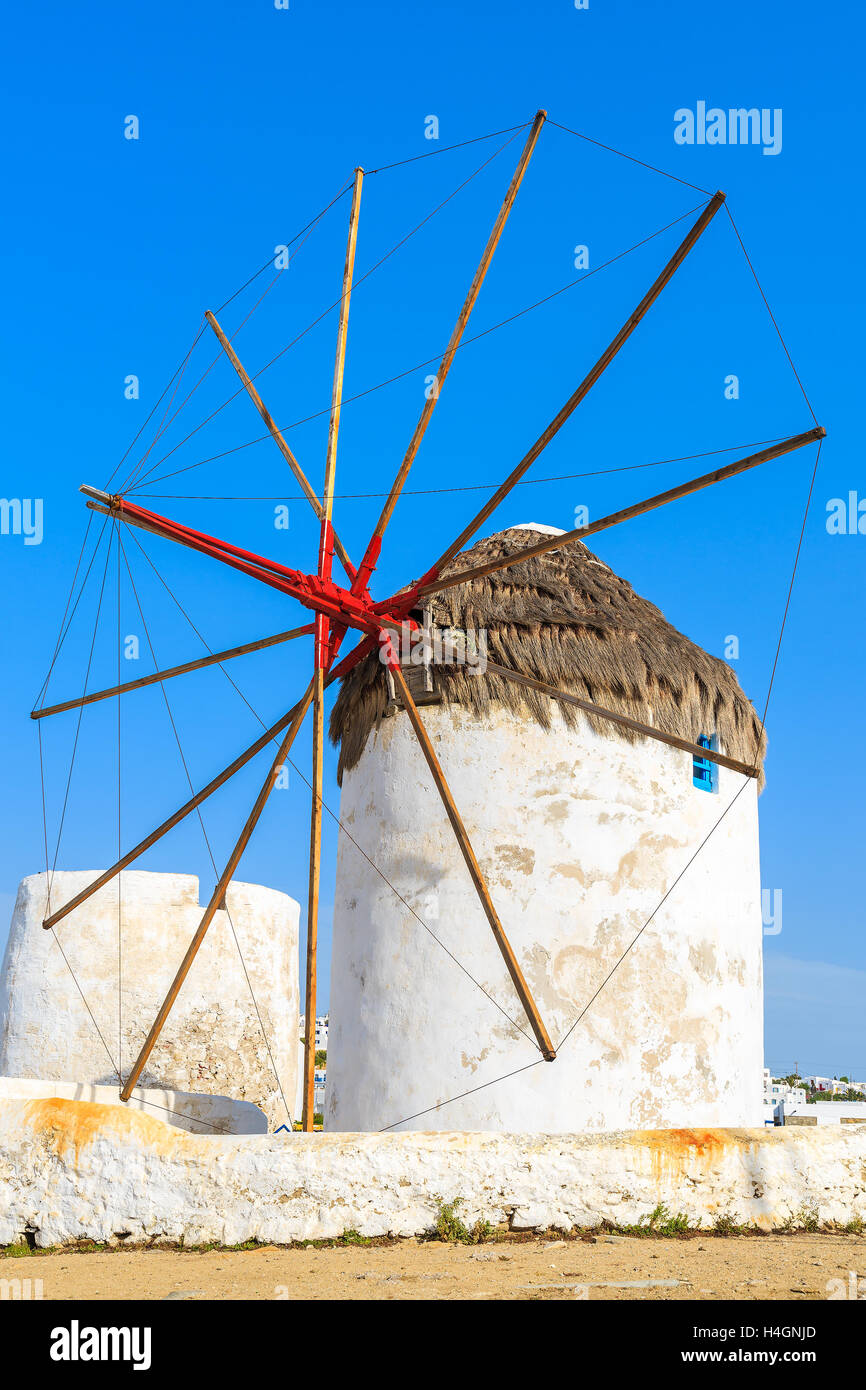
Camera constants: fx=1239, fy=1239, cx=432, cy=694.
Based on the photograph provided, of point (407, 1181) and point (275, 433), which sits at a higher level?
point (275, 433)

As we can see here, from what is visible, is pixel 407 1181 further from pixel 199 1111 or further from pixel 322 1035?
pixel 322 1035

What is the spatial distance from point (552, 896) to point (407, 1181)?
2.86 metres

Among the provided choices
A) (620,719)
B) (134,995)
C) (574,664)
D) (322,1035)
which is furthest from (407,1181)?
(322,1035)

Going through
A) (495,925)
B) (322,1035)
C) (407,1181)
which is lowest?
(322,1035)

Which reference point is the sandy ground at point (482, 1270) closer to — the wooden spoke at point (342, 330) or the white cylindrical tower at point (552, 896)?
the white cylindrical tower at point (552, 896)

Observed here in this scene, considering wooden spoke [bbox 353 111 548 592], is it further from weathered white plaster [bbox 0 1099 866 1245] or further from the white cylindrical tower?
weathered white plaster [bbox 0 1099 866 1245]

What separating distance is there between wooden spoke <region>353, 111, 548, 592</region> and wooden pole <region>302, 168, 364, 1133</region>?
1.07ft

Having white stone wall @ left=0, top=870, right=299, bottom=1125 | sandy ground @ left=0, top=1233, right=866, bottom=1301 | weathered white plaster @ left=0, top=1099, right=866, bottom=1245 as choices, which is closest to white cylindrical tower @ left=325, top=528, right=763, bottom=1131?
weathered white plaster @ left=0, top=1099, right=866, bottom=1245

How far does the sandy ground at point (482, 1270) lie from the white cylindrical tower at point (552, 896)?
240 centimetres

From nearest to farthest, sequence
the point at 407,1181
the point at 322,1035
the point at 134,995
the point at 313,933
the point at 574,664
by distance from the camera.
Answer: the point at 407,1181, the point at 313,933, the point at 574,664, the point at 134,995, the point at 322,1035

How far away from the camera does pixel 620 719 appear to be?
857 cm
